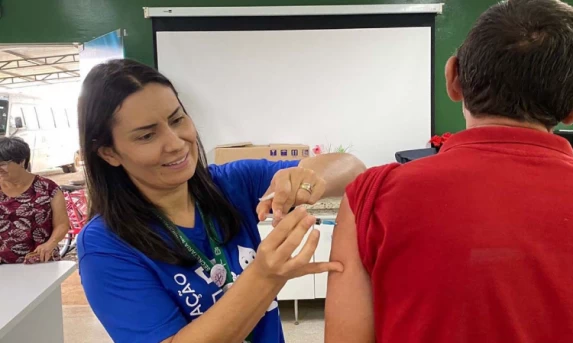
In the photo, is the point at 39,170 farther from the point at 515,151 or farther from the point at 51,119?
the point at 515,151

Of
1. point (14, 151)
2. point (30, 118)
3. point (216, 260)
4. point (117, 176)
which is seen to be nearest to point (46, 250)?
point (14, 151)

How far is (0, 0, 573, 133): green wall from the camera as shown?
360cm

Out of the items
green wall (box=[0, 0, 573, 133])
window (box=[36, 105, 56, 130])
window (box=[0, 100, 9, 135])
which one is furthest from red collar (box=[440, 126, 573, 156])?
window (box=[36, 105, 56, 130])

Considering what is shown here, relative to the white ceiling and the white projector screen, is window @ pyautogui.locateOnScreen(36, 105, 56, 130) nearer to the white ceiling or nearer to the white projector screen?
the white ceiling

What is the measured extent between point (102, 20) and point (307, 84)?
6.06ft

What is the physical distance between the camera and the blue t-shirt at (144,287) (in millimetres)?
839

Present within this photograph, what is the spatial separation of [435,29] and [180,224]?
3.34 meters

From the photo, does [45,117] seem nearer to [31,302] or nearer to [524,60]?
[31,302]

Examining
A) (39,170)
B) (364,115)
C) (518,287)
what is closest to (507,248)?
(518,287)

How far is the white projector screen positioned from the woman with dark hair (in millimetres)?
2541

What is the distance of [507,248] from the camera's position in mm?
624

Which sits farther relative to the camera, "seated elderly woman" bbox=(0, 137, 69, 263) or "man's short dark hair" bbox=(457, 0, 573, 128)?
"seated elderly woman" bbox=(0, 137, 69, 263)

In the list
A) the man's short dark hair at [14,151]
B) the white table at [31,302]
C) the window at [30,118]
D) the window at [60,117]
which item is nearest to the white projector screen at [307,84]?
the man's short dark hair at [14,151]

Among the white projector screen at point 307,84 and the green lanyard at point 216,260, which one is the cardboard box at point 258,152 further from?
the green lanyard at point 216,260
